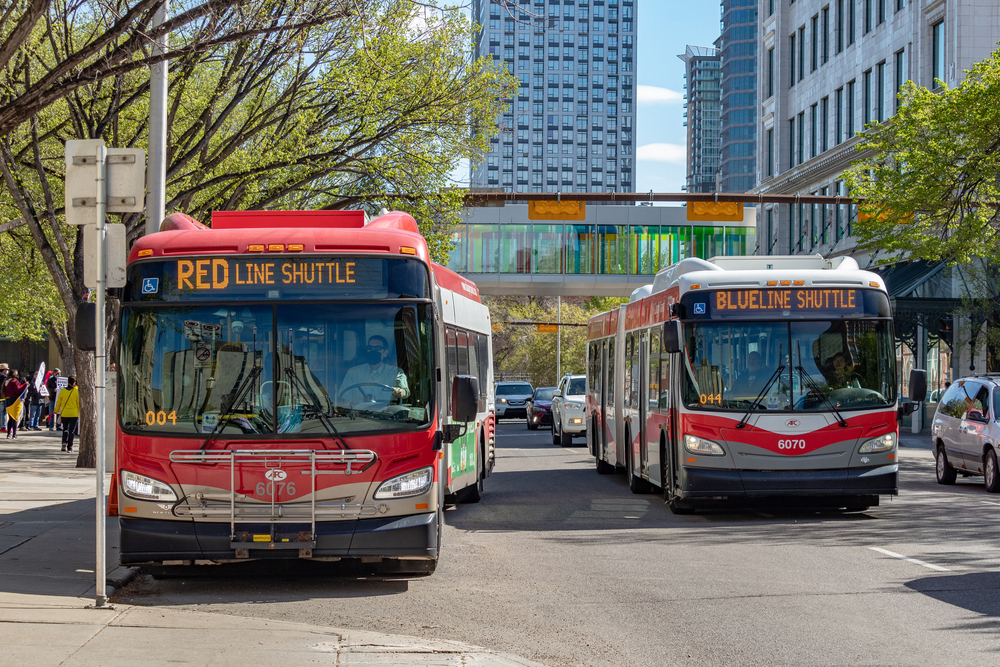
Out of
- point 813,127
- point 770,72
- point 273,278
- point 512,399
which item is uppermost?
point 770,72

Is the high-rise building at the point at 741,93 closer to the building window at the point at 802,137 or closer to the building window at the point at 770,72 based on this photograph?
the building window at the point at 770,72

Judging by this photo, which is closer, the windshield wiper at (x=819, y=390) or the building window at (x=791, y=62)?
the windshield wiper at (x=819, y=390)

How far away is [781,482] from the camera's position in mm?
13602

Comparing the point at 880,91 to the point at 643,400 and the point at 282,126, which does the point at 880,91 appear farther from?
the point at 643,400

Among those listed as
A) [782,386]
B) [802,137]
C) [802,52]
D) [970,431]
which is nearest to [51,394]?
[970,431]

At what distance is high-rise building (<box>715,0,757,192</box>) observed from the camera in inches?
6866

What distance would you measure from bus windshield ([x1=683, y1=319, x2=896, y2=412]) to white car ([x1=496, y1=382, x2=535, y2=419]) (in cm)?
3676

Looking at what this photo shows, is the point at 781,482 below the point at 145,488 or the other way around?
below

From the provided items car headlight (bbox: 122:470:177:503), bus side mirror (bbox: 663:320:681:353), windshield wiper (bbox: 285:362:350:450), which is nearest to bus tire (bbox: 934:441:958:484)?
bus side mirror (bbox: 663:320:681:353)

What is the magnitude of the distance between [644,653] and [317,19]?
6.18m

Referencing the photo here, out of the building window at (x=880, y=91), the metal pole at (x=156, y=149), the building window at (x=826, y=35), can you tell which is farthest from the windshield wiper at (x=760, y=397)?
the building window at (x=826, y=35)

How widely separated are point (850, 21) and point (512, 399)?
2199 cm

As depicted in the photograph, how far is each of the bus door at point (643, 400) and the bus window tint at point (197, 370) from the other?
27.3ft

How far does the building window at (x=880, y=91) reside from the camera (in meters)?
47.6
